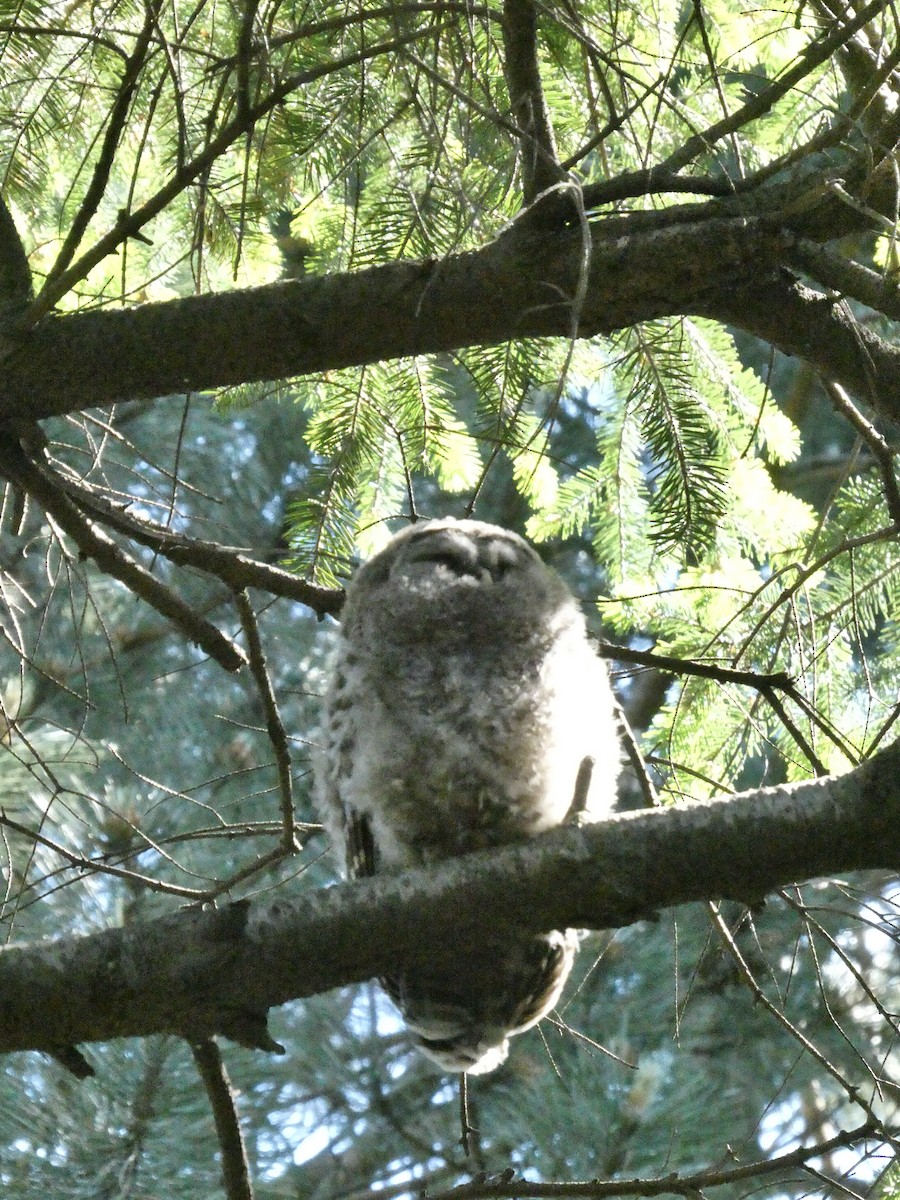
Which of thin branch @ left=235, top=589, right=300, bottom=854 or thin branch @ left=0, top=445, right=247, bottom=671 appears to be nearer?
thin branch @ left=0, top=445, right=247, bottom=671

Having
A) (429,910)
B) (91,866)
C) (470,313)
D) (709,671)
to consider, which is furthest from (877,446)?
(91,866)

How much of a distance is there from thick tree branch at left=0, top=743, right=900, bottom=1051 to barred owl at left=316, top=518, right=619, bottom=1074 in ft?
1.07

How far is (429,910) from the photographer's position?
154 cm

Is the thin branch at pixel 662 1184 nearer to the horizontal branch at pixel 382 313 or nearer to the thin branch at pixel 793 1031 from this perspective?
the thin branch at pixel 793 1031

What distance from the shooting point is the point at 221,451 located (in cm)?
494

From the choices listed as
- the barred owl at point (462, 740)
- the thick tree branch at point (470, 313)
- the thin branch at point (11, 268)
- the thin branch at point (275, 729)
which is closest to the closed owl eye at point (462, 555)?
the barred owl at point (462, 740)

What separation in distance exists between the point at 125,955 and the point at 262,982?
0.16 m

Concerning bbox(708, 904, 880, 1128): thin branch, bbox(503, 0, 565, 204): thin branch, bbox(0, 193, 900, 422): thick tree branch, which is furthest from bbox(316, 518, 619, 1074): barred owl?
bbox(503, 0, 565, 204): thin branch

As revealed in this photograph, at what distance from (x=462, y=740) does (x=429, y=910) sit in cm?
41

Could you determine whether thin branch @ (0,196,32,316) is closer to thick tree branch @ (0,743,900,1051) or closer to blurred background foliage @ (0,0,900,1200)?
blurred background foliage @ (0,0,900,1200)

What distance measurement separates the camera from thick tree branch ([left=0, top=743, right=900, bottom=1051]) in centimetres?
150

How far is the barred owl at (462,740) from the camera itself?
75.5 inches

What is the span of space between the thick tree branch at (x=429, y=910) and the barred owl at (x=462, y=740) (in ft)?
1.07

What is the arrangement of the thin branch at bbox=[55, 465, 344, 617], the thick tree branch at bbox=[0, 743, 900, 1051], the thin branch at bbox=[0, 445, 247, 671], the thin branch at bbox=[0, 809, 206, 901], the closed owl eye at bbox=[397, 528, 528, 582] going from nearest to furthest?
the thick tree branch at bbox=[0, 743, 900, 1051]
the thin branch at bbox=[0, 809, 206, 901]
the thin branch at bbox=[0, 445, 247, 671]
the thin branch at bbox=[55, 465, 344, 617]
the closed owl eye at bbox=[397, 528, 528, 582]
